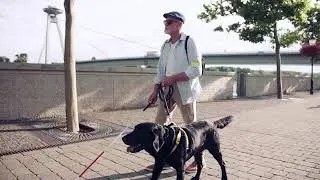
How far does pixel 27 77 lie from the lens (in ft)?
30.6

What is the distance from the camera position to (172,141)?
3.68 m

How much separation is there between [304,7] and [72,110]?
14885 mm

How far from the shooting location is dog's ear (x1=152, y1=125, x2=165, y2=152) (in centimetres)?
346

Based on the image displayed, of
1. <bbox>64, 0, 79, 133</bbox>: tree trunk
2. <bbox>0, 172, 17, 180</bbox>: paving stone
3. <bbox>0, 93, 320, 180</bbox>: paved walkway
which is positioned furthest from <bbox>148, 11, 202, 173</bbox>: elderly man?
<bbox>64, 0, 79, 133</bbox>: tree trunk

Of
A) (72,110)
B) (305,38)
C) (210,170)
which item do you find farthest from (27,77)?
(305,38)

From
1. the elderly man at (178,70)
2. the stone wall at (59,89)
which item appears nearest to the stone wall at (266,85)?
the stone wall at (59,89)

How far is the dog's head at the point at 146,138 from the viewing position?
3488 mm

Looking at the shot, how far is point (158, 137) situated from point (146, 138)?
0.42 ft

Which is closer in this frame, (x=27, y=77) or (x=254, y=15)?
(x=27, y=77)

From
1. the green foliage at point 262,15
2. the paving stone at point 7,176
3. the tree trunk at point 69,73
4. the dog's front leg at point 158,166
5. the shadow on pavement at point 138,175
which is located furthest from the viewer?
the green foliage at point 262,15

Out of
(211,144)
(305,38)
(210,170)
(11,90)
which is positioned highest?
(305,38)

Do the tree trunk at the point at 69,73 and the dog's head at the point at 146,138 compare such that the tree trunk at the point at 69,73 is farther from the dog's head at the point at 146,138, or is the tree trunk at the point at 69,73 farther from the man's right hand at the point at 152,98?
the dog's head at the point at 146,138

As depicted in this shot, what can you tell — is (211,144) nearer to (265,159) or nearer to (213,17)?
(265,159)

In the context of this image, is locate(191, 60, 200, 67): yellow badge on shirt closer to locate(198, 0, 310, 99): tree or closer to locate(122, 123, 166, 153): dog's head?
locate(122, 123, 166, 153): dog's head
